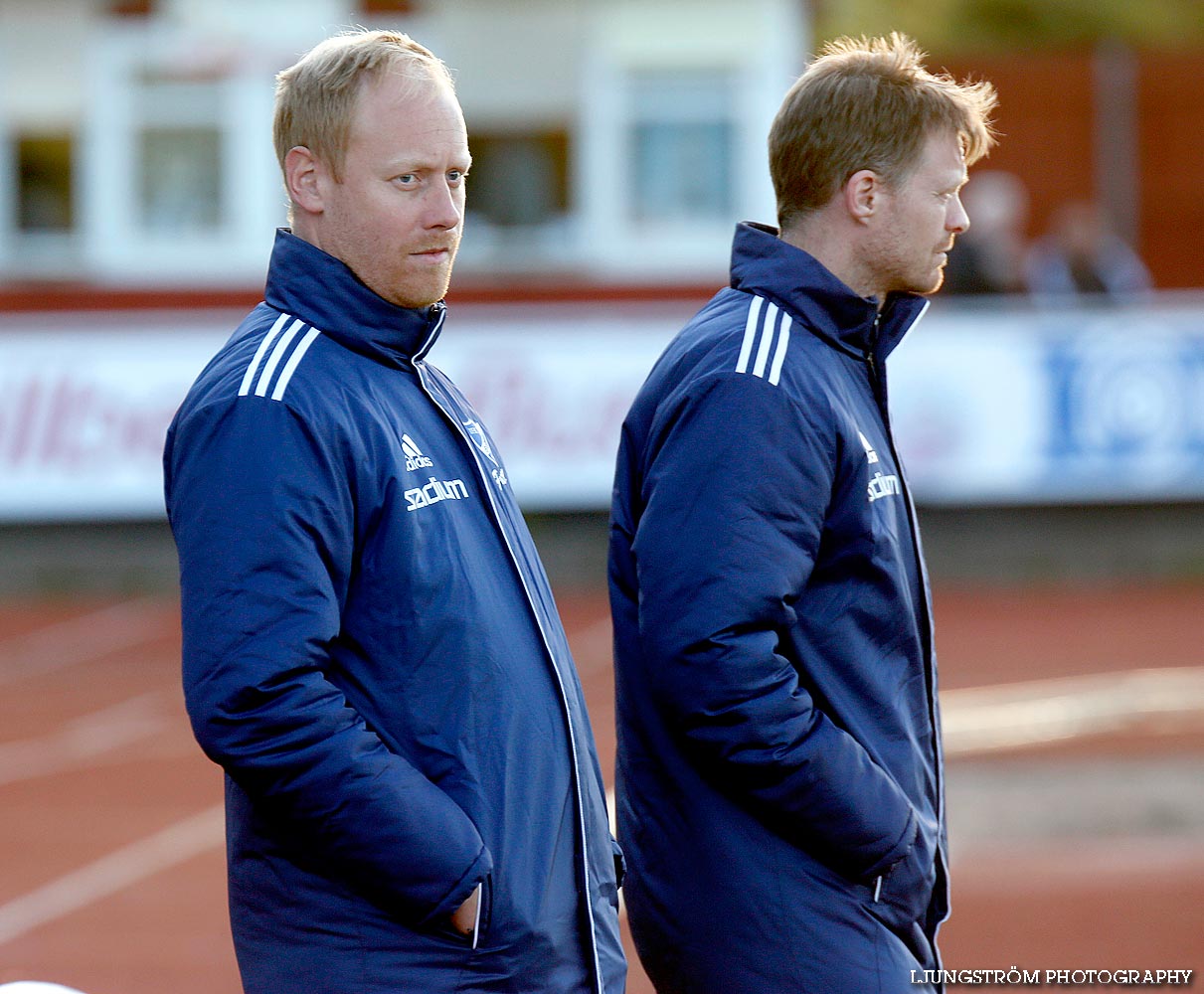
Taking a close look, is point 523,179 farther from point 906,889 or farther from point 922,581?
point 906,889

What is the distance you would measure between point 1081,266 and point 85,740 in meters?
8.83

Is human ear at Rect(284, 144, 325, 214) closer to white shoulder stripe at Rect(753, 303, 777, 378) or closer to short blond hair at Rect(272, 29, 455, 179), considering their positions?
short blond hair at Rect(272, 29, 455, 179)

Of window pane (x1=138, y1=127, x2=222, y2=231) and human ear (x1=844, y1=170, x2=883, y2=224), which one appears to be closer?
human ear (x1=844, y1=170, x2=883, y2=224)

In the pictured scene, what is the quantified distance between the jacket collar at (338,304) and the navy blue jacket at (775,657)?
475mm

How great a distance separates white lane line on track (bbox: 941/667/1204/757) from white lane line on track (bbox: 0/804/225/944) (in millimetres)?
3292

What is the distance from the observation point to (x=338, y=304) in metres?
2.60

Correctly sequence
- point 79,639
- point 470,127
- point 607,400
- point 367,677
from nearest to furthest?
point 367,677 < point 79,639 < point 607,400 < point 470,127

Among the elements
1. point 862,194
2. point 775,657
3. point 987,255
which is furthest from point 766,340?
point 987,255

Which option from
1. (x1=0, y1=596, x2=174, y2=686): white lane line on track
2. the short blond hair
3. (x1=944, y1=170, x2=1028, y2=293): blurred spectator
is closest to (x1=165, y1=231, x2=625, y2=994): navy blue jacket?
the short blond hair

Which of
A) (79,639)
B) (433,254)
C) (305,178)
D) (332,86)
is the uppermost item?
(332,86)

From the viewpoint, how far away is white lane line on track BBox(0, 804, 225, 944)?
634 centimetres

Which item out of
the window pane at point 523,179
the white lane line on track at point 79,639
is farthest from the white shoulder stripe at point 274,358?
the window pane at point 523,179

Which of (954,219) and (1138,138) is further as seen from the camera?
(1138,138)

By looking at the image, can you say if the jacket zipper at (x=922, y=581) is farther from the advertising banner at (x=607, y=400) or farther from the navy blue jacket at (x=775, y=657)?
the advertising banner at (x=607, y=400)
